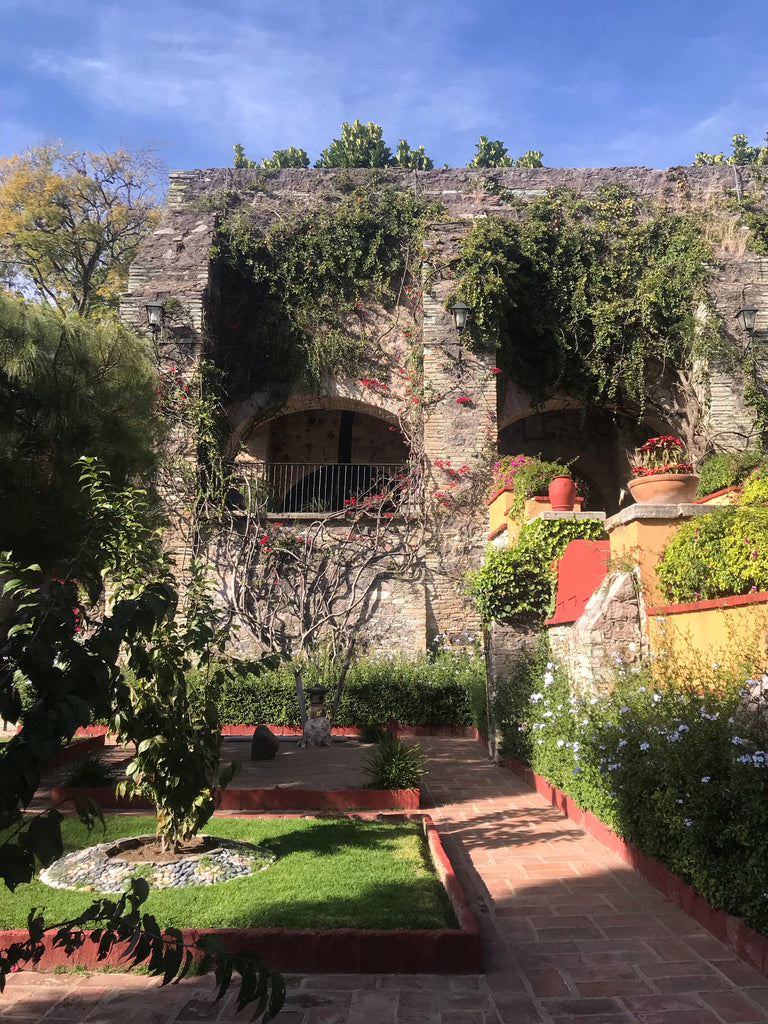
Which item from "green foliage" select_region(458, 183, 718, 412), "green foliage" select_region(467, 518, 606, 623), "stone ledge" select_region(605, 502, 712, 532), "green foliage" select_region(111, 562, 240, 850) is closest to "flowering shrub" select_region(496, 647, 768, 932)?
"stone ledge" select_region(605, 502, 712, 532)

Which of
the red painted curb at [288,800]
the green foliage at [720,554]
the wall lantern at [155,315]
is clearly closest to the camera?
the green foliage at [720,554]

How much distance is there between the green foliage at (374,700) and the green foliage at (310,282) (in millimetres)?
5131

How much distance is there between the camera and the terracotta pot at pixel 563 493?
23.2 feet

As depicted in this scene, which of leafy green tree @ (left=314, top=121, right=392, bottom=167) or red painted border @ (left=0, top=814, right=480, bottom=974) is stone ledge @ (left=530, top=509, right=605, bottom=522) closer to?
red painted border @ (left=0, top=814, right=480, bottom=974)

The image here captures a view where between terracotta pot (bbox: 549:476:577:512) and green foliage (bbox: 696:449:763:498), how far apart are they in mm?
2948

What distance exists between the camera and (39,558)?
19.2 feet

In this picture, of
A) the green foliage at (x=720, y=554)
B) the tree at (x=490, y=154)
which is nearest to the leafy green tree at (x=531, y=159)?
the tree at (x=490, y=154)

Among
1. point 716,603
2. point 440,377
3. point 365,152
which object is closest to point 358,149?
point 365,152

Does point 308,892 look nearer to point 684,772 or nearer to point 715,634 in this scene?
point 684,772

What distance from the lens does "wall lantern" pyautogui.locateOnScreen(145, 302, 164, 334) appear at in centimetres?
1145

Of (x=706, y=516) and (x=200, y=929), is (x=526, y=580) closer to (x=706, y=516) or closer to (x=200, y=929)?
(x=706, y=516)

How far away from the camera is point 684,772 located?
3.50 metres

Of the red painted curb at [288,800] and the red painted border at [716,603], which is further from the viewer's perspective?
the red painted curb at [288,800]

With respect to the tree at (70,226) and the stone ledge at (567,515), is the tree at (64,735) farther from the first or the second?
the tree at (70,226)
